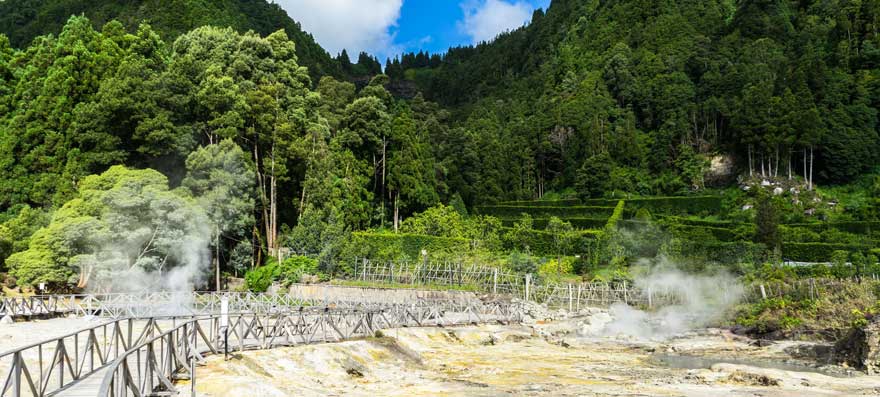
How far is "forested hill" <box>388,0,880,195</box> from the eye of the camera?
72.1 meters

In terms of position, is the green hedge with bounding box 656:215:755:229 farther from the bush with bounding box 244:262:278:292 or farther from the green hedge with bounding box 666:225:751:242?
the bush with bounding box 244:262:278:292

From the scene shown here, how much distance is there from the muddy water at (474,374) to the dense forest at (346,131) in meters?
20.5

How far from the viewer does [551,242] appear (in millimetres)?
54469

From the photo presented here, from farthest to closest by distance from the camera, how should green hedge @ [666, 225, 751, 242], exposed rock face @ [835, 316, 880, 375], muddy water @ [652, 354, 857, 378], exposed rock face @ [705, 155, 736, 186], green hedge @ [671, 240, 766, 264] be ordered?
exposed rock face @ [705, 155, 736, 186], green hedge @ [666, 225, 751, 242], green hedge @ [671, 240, 766, 264], muddy water @ [652, 354, 857, 378], exposed rock face @ [835, 316, 880, 375]

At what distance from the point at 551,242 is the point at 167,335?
42.3 metres

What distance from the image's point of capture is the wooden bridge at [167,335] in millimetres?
11500

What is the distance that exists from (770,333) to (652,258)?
17186 mm

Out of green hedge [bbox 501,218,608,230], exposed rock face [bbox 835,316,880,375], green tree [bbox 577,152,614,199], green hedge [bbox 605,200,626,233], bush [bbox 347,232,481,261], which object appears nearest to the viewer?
exposed rock face [bbox 835,316,880,375]

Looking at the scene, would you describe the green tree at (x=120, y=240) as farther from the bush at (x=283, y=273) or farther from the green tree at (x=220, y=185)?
the bush at (x=283, y=273)

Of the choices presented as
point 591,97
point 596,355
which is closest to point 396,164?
point 596,355

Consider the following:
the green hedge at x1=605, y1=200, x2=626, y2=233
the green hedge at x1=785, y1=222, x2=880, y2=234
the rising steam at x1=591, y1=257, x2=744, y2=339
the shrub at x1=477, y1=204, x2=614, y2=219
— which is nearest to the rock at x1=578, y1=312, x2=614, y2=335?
the rising steam at x1=591, y1=257, x2=744, y2=339

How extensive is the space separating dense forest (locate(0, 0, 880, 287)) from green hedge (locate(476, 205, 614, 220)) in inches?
13.8

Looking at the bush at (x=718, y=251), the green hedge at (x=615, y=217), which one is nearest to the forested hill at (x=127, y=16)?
the green hedge at (x=615, y=217)

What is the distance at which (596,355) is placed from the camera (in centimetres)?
2684
